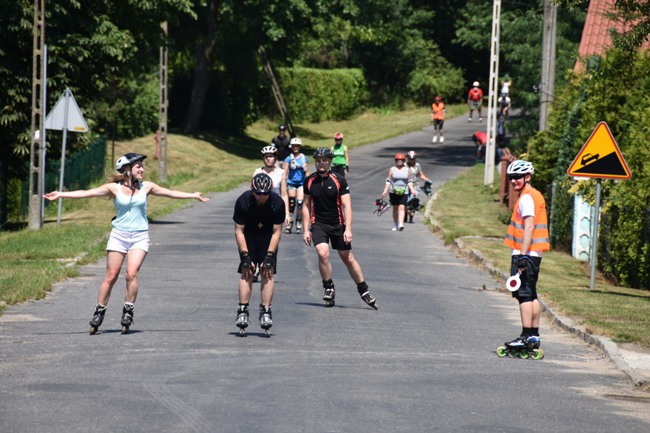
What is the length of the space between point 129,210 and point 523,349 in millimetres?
4370

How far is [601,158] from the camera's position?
1844 cm

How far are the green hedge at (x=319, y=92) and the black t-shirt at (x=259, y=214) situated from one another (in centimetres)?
4984

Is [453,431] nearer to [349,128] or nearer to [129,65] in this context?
[129,65]

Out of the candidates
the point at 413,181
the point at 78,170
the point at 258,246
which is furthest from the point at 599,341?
the point at 78,170

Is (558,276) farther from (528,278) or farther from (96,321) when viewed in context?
(96,321)

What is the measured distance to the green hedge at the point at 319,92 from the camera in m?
63.6

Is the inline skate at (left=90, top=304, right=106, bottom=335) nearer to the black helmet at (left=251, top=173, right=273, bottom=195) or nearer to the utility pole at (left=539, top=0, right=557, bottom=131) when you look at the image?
the black helmet at (left=251, top=173, right=273, bottom=195)

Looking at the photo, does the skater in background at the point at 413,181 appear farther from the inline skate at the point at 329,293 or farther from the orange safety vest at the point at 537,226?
the orange safety vest at the point at 537,226

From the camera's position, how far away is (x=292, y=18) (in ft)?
159

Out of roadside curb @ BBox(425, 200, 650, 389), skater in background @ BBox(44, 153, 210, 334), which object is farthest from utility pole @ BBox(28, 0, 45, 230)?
skater in background @ BBox(44, 153, 210, 334)

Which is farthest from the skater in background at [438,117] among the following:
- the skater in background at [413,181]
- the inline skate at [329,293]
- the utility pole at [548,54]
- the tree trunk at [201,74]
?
the inline skate at [329,293]

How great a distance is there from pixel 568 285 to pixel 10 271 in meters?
8.66

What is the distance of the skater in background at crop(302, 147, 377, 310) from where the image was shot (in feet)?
49.9

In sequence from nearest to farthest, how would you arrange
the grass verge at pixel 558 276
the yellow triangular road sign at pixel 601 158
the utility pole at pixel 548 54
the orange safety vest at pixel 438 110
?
the grass verge at pixel 558 276
the yellow triangular road sign at pixel 601 158
the utility pole at pixel 548 54
the orange safety vest at pixel 438 110
